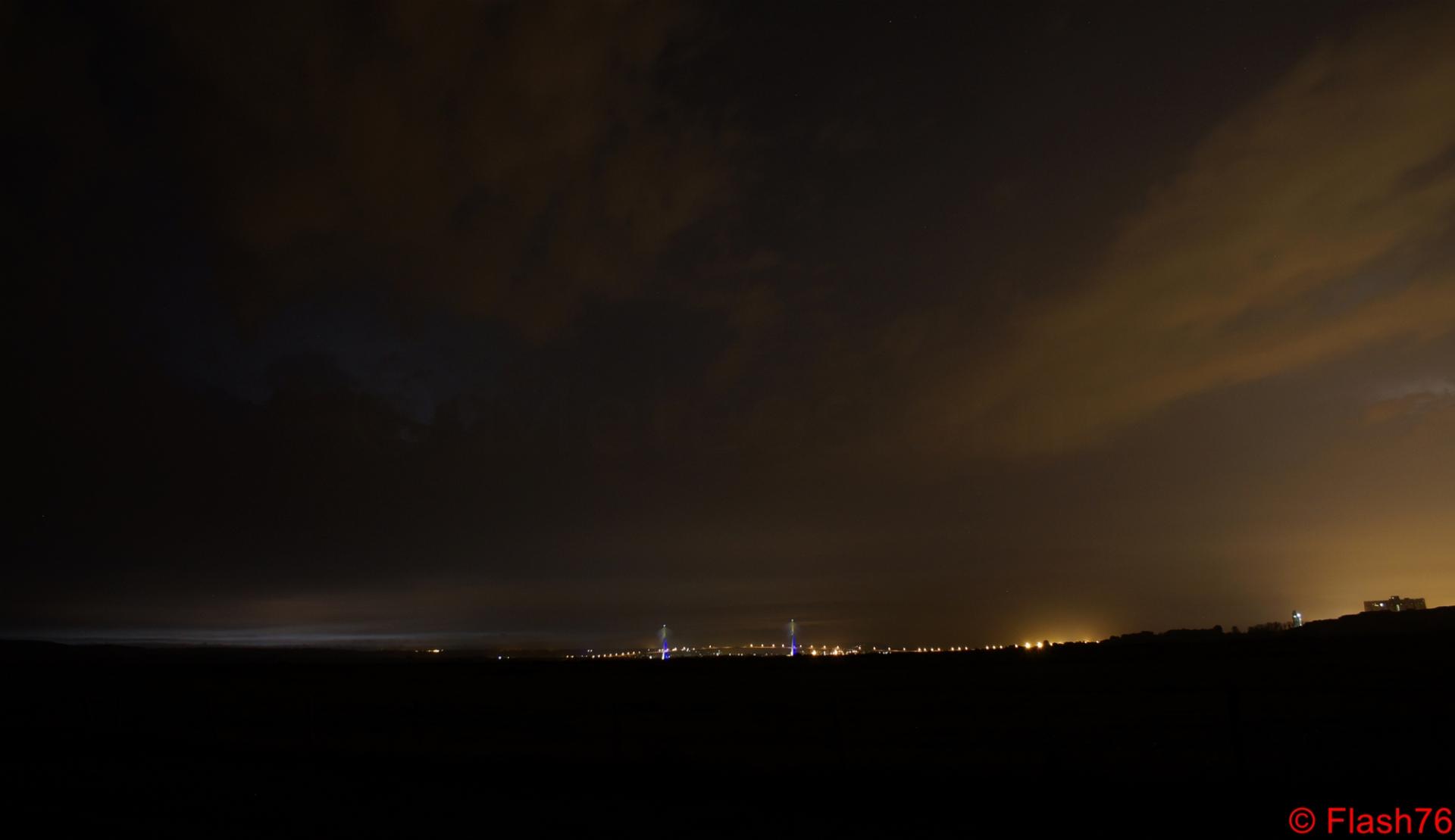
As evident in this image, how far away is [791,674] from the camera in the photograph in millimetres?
57188

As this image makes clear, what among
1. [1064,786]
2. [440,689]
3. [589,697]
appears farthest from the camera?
[440,689]

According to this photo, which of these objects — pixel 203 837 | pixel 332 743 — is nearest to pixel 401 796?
pixel 203 837

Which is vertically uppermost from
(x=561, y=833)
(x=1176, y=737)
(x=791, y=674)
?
(x=561, y=833)

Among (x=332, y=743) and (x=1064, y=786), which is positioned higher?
(x=1064, y=786)

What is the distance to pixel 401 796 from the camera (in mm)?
14219

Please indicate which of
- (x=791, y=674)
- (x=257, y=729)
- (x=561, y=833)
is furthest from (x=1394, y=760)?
(x=791, y=674)

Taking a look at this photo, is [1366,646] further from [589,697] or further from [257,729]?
[257,729]

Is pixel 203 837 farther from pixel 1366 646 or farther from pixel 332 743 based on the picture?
pixel 1366 646

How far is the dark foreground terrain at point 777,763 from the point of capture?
1177 centimetres

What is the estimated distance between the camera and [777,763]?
723 inches

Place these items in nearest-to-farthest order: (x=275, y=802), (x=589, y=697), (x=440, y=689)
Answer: (x=275, y=802) → (x=589, y=697) → (x=440, y=689)

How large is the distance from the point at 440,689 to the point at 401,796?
4189 centimetres

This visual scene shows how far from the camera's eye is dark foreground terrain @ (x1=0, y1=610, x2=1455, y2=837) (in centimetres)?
1177

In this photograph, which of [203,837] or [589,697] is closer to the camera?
[203,837]
